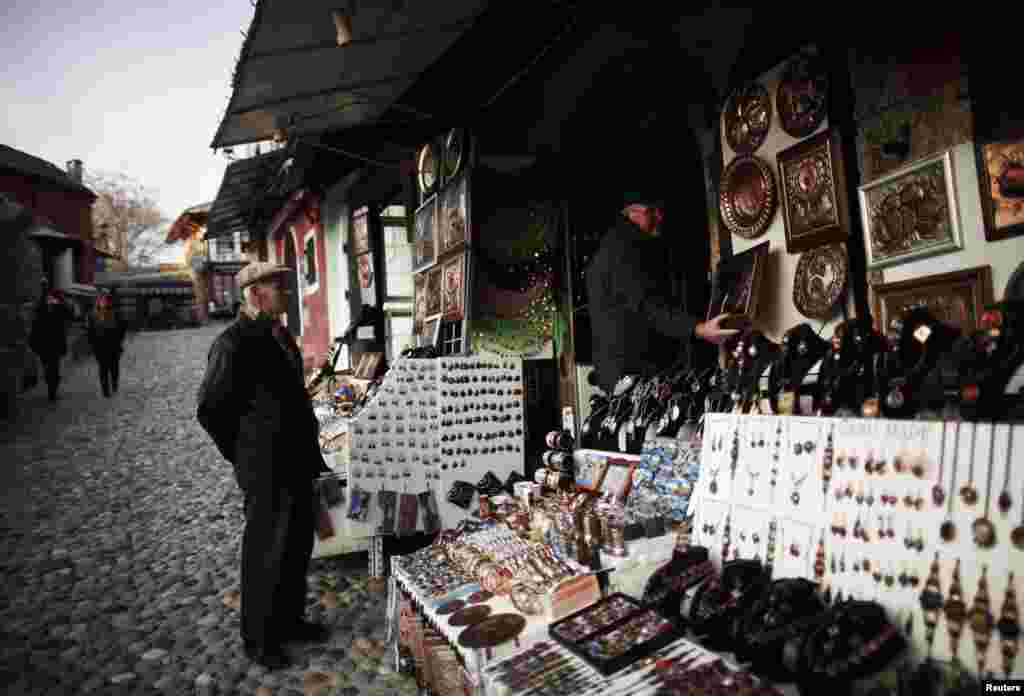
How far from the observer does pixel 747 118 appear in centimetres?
351

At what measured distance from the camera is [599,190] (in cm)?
504

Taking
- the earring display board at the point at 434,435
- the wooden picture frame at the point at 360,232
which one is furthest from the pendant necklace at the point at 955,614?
the wooden picture frame at the point at 360,232

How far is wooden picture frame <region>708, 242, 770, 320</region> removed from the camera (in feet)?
11.1

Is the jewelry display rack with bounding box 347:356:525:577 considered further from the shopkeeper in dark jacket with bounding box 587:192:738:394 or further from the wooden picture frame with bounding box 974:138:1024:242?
the wooden picture frame with bounding box 974:138:1024:242

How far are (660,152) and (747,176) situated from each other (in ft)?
3.79

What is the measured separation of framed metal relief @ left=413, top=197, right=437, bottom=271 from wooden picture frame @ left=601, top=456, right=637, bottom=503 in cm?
278

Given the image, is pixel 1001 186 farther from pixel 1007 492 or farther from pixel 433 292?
pixel 433 292

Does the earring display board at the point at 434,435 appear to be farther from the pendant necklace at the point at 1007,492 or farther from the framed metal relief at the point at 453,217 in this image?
the pendant necklace at the point at 1007,492

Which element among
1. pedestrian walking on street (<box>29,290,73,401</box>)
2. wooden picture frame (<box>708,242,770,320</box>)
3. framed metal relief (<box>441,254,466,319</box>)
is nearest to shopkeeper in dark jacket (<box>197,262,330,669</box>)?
framed metal relief (<box>441,254,466,319</box>)

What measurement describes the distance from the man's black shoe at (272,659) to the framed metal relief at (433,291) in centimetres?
275

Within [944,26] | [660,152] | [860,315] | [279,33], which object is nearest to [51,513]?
[279,33]

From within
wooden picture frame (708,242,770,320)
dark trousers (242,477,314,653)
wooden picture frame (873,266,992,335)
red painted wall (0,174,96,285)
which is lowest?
dark trousers (242,477,314,653)

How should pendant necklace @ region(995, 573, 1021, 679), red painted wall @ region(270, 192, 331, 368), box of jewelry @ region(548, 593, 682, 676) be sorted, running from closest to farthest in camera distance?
pendant necklace @ region(995, 573, 1021, 679) → box of jewelry @ region(548, 593, 682, 676) → red painted wall @ region(270, 192, 331, 368)

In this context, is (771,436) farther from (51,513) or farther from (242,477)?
(51,513)
